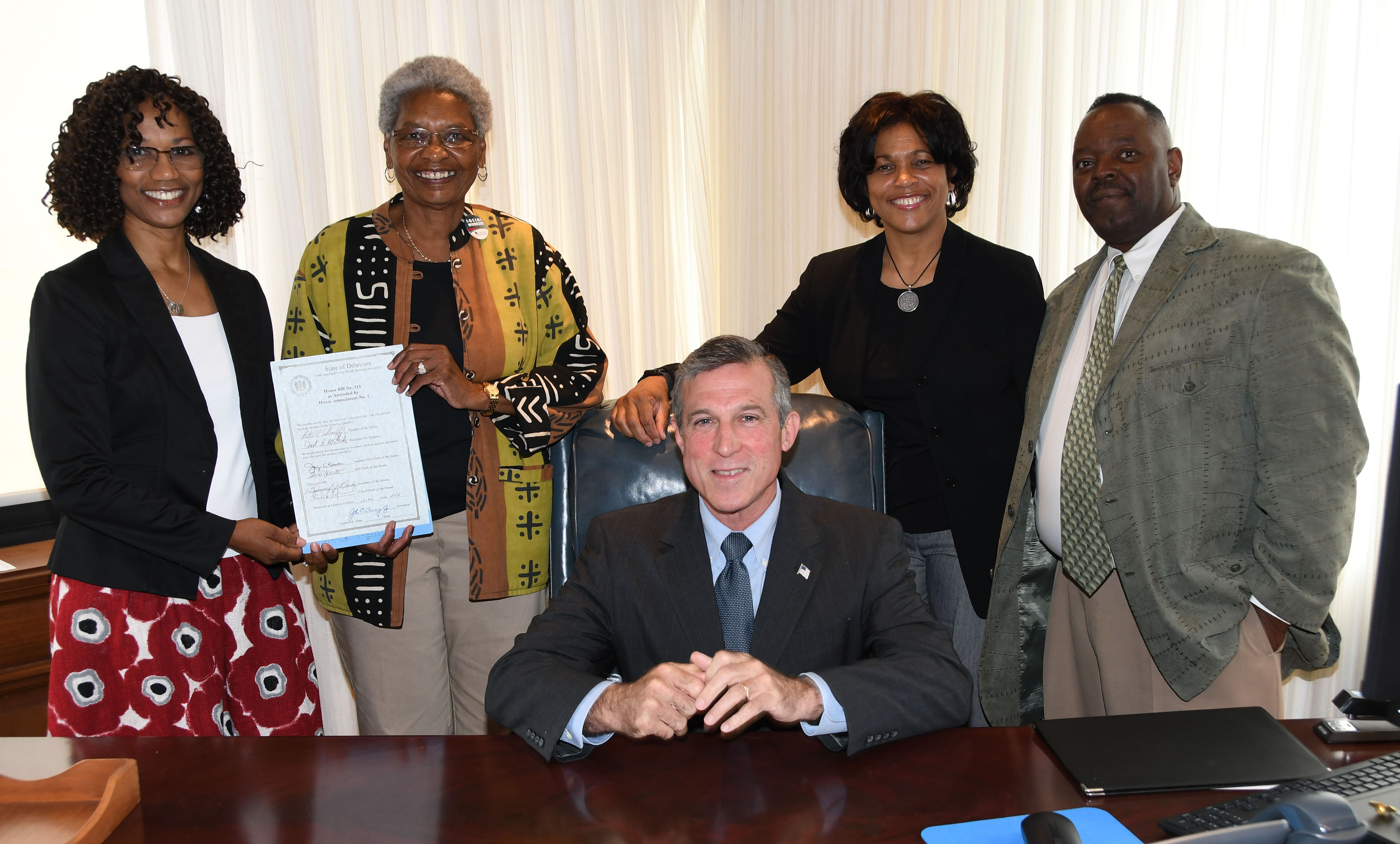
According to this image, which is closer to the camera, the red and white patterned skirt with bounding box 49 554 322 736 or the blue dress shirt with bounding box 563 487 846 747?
the blue dress shirt with bounding box 563 487 846 747

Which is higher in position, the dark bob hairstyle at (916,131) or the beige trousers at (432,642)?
the dark bob hairstyle at (916,131)

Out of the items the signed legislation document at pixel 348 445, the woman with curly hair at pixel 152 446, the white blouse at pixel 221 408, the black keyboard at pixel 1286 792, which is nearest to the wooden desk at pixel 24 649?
the woman with curly hair at pixel 152 446

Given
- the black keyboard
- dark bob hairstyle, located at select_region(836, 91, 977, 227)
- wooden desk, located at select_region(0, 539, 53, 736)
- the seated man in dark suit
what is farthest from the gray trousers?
wooden desk, located at select_region(0, 539, 53, 736)

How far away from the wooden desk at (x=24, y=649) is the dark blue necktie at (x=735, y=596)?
7.91 feet

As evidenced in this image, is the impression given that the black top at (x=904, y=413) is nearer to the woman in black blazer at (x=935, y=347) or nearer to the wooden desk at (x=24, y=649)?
the woman in black blazer at (x=935, y=347)

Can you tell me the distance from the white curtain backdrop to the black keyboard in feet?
6.23

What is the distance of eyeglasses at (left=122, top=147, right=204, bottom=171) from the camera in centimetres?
231

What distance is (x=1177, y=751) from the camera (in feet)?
5.03

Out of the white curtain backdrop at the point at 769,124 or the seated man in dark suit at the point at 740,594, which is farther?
the white curtain backdrop at the point at 769,124

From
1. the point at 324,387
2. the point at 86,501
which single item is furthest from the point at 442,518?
the point at 86,501

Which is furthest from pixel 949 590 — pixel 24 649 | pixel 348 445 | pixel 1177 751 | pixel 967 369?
pixel 24 649

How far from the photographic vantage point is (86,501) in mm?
2143

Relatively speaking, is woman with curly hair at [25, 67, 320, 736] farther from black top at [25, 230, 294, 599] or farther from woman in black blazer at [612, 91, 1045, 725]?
woman in black blazer at [612, 91, 1045, 725]

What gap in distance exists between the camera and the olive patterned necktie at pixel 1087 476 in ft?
7.53
